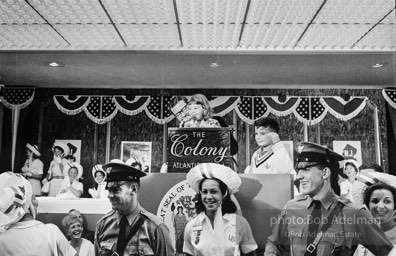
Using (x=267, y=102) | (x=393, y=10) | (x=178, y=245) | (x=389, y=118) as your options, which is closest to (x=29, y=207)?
(x=178, y=245)

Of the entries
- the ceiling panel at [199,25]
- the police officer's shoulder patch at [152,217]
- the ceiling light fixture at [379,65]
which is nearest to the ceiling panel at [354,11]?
the ceiling panel at [199,25]

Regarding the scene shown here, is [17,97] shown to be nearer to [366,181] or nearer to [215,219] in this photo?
[215,219]

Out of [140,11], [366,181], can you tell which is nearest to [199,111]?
[140,11]

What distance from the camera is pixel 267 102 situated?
1397 mm

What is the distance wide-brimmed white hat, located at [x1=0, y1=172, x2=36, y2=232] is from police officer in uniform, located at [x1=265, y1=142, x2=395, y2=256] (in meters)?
0.72

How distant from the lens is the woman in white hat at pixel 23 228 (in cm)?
119

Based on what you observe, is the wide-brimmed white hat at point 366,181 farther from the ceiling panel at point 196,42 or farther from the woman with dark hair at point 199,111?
the woman with dark hair at point 199,111

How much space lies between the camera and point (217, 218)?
1211mm

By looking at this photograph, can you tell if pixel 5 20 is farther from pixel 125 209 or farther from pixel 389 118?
pixel 389 118

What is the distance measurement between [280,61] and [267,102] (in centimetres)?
14

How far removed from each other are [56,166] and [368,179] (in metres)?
0.99

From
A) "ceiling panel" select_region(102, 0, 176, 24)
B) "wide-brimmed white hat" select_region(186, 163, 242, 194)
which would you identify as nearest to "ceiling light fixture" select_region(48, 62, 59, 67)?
"ceiling panel" select_region(102, 0, 176, 24)

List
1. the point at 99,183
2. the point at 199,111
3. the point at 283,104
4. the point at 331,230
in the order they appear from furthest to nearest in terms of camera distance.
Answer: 1. the point at 199,111
2. the point at 283,104
3. the point at 99,183
4. the point at 331,230

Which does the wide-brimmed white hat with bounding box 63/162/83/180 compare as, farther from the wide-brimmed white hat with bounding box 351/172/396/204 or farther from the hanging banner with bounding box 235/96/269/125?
the wide-brimmed white hat with bounding box 351/172/396/204
